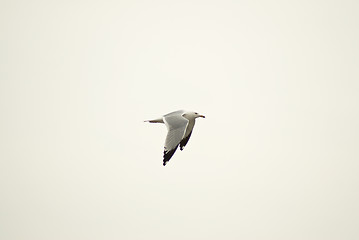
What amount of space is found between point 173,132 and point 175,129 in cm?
12

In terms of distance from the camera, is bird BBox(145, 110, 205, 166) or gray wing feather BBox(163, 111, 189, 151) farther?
gray wing feather BBox(163, 111, 189, 151)

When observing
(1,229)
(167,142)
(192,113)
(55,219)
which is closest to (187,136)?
(192,113)

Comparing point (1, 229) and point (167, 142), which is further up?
point (167, 142)

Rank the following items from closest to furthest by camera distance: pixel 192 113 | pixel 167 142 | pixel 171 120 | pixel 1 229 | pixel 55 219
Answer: pixel 167 142 → pixel 171 120 → pixel 192 113 → pixel 1 229 → pixel 55 219

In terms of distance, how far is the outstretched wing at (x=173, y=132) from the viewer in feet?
34.5

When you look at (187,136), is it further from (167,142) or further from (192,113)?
(167,142)

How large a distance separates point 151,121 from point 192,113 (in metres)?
1.02

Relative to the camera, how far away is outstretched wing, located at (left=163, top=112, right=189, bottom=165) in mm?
10523

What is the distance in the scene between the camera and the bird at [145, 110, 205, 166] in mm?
10555

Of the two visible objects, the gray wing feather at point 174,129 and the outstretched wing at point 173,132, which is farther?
the gray wing feather at point 174,129

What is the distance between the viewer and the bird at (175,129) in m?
10.6

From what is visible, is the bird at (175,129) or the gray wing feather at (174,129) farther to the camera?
the gray wing feather at (174,129)

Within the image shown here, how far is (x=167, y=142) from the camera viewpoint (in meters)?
10.7

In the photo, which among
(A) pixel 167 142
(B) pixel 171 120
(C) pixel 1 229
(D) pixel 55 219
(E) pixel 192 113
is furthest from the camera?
(D) pixel 55 219
